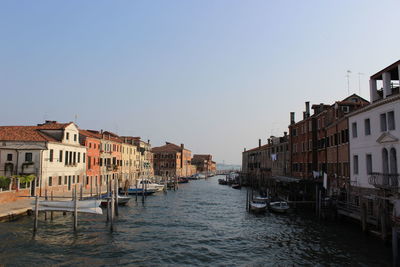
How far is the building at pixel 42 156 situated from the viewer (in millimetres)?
31672

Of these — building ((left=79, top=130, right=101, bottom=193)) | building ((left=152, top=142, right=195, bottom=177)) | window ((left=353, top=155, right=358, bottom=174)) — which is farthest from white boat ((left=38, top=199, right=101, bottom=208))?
building ((left=152, top=142, right=195, bottom=177))

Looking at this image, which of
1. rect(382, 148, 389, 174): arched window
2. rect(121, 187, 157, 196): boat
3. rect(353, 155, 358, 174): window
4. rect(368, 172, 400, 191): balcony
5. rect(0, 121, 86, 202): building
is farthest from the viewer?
rect(121, 187, 157, 196): boat

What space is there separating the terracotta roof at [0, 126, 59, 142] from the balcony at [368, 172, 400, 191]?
29.4m

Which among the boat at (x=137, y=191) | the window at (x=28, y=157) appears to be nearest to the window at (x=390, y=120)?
the boat at (x=137, y=191)

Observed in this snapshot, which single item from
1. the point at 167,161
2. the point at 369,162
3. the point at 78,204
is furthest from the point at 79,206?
the point at 167,161

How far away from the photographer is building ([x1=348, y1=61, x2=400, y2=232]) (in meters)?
19.4

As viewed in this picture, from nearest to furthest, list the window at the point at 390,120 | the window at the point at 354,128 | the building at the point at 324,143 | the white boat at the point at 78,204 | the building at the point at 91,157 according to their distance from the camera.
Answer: the window at the point at 390,120, the white boat at the point at 78,204, the window at the point at 354,128, the building at the point at 324,143, the building at the point at 91,157

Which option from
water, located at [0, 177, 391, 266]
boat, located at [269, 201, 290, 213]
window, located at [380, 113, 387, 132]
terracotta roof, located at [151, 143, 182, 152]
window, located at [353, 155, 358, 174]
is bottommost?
water, located at [0, 177, 391, 266]

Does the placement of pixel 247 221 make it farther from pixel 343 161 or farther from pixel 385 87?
pixel 385 87

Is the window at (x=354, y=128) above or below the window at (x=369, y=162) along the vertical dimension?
above

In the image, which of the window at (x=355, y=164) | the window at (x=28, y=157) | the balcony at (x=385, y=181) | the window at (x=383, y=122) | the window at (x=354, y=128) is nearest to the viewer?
the balcony at (x=385, y=181)

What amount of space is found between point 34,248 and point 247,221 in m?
16.2

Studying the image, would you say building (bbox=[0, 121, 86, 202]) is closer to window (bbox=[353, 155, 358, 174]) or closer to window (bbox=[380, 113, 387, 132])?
window (bbox=[353, 155, 358, 174])

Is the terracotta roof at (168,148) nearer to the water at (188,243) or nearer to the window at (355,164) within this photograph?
the water at (188,243)
